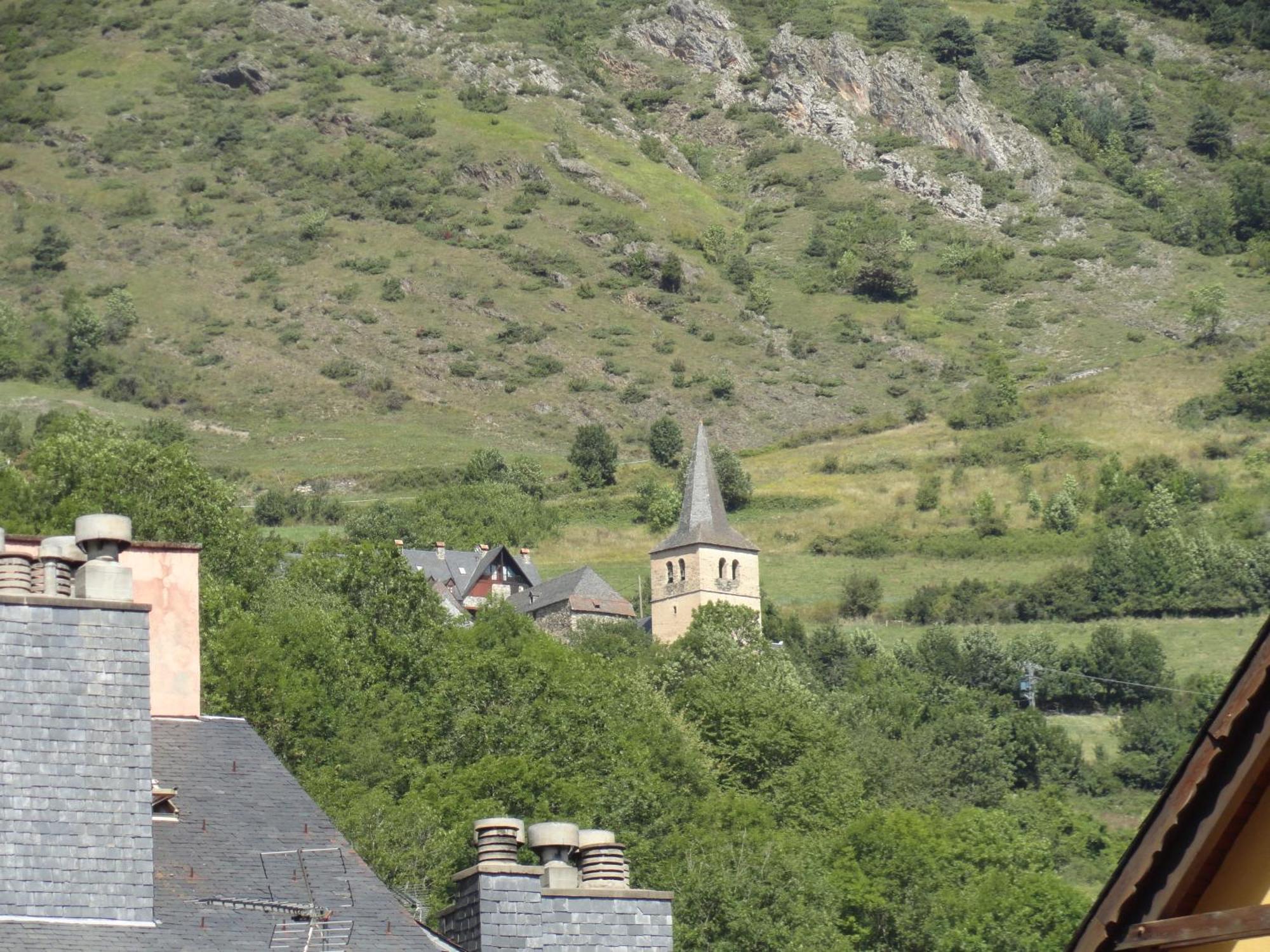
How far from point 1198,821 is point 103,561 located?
25.1ft

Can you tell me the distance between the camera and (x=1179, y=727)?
97.2 metres

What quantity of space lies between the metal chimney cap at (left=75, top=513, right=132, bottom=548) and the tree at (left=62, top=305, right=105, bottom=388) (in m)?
158

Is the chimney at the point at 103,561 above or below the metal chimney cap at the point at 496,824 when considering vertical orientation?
above

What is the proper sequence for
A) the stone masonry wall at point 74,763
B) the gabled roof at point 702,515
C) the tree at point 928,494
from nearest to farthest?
1. the stone masonry wall at point 74,763
2. the gabled roof at point 702,515
3. the tree at point 928,494

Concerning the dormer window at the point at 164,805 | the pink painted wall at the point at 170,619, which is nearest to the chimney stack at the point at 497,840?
the dormer window at the point at 164,805

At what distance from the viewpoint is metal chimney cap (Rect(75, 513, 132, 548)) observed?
13281 millimetres

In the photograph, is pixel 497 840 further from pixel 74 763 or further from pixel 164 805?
pixel 74 763

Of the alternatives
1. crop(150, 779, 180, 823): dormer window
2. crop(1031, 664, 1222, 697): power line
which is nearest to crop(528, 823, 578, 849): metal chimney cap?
crop(150, 779, 180, 823): dormer window

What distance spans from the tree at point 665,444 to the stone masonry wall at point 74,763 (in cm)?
14934

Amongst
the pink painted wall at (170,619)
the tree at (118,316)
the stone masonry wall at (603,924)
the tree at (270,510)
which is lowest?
the stone masonry wall at (603,924)

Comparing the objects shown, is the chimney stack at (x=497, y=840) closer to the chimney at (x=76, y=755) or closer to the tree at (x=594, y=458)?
the chimney at (x=76, y=755)

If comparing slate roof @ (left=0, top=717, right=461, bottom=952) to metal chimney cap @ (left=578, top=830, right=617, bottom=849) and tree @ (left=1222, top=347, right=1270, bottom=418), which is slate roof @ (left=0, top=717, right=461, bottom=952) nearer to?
metal chimney cap @ (left=578, top=830, right=617, bottom=849)

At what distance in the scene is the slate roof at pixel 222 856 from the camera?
12641 mm

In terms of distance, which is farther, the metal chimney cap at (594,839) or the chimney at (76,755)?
the metal chimney cap at (594,839)
